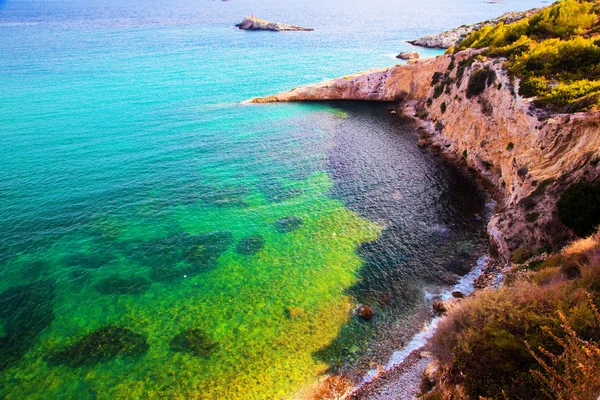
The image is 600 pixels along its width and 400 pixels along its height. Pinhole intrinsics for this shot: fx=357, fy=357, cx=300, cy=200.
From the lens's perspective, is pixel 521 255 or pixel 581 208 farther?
pixel 521 255

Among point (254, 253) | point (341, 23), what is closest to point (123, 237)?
point (254, 253)

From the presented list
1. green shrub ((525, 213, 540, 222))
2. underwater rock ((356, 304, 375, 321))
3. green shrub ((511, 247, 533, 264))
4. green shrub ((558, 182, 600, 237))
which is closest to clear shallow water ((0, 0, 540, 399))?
underwater rock ((356, 304, 375, 321))

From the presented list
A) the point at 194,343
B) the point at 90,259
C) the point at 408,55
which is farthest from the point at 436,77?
the point at 90,259

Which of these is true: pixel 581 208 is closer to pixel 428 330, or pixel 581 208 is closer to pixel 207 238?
pixel 428 330

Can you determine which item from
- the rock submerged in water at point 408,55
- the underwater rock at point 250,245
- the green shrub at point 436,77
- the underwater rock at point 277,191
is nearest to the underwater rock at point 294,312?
the underwater rock at point 250,245

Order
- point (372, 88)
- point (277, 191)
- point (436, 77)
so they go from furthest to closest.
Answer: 1. point (372, 88)
2. point (436, 77)
3. point (277, 191)

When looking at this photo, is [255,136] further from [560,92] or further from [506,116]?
[560,92]

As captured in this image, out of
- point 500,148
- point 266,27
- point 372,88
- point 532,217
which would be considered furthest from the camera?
point 266,27

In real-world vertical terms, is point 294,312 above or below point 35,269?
above
